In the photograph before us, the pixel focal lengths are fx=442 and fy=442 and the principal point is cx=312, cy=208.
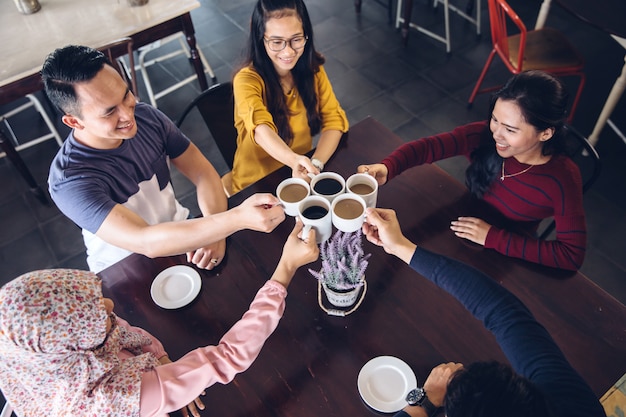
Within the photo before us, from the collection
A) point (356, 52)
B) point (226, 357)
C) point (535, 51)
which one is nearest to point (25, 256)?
point (226, 357)

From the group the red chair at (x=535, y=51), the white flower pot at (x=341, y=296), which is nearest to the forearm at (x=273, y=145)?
the white flower pot at (x=341, y=296)

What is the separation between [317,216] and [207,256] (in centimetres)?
40

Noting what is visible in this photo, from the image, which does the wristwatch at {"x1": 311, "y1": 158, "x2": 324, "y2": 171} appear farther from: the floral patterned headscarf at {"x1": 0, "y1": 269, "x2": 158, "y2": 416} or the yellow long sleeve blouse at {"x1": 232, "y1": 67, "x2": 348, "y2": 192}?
the floral patterned headscarf at {"x1": 0, "y1": 269, "x2": 158, "y2": 416}

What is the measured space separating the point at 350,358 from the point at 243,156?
1.02 metres

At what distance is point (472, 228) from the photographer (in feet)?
4.66

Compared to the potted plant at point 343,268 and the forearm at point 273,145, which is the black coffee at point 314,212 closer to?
the potted plant at point 343,268

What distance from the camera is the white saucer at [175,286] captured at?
52.4 inches

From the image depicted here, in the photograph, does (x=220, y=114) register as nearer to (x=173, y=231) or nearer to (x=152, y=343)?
(x=173, y=231)

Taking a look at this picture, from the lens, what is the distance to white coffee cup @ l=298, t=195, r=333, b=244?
4.00 feet

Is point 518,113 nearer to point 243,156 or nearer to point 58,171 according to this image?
point 243,156

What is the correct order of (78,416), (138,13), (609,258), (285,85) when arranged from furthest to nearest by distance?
(138,13)
(609,258)
(285,85)
(78,416)

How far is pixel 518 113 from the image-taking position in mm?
1422

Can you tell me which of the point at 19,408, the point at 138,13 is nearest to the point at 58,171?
the point at 19,408

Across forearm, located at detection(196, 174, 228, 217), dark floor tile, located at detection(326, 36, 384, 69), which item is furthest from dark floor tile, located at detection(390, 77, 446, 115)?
forearm, located at detection(196, 174, 228, 217)
